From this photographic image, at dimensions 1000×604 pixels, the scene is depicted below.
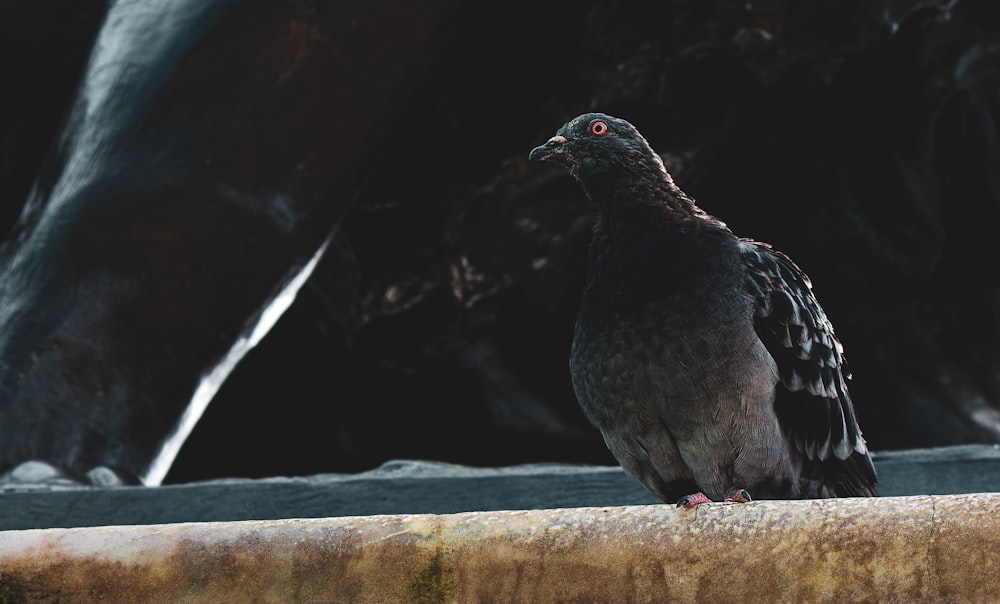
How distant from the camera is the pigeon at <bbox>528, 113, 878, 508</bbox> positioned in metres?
3.55

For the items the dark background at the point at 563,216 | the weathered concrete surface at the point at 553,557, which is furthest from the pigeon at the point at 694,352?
the dark background at the point at 563,216

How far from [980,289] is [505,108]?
2.81 m

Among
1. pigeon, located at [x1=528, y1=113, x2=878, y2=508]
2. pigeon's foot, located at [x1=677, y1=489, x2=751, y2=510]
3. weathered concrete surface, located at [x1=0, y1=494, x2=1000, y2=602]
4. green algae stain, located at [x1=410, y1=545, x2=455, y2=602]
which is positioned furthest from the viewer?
pigeon, located at [x1=528, y1=113, x2=878, y2=508]

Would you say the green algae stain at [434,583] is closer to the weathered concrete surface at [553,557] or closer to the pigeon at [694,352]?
the weathered concrete surface at [553,557]

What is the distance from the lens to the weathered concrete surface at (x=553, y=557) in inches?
79.7

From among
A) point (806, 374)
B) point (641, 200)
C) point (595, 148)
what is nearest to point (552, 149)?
point (595, 148)

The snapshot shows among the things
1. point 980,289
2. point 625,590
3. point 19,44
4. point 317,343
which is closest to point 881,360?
point 980,289

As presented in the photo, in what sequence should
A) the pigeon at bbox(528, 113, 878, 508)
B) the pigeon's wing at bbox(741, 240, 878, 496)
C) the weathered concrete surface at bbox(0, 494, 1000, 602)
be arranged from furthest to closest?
1. the pigeon's wing at bbox(741, 240, 878, 496)
2. the pigeon at bbox(528, 113, 878, 508)
3. the weathered concrete surface at bbox(0, 494, 1000, 602)

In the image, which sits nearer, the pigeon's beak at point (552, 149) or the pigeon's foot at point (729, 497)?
the pigeon's foot at point (729, 497)

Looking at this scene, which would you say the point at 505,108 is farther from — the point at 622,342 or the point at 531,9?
the point at 622,342

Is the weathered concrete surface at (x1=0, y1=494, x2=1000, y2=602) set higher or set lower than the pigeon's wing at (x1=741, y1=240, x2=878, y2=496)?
higher

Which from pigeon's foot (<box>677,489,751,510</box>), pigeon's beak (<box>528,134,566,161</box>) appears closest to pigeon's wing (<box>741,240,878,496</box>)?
pigeon's foot (<box>677,489,751,510</box>)

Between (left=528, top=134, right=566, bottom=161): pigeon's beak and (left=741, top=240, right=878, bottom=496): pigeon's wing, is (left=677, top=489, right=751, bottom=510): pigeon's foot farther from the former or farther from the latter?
(left=528, top=134, right=566, bottom=161): pigeon's beak

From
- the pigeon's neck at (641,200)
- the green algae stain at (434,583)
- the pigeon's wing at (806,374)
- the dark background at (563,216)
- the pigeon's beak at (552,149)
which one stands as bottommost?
the dark background at (563,216)
